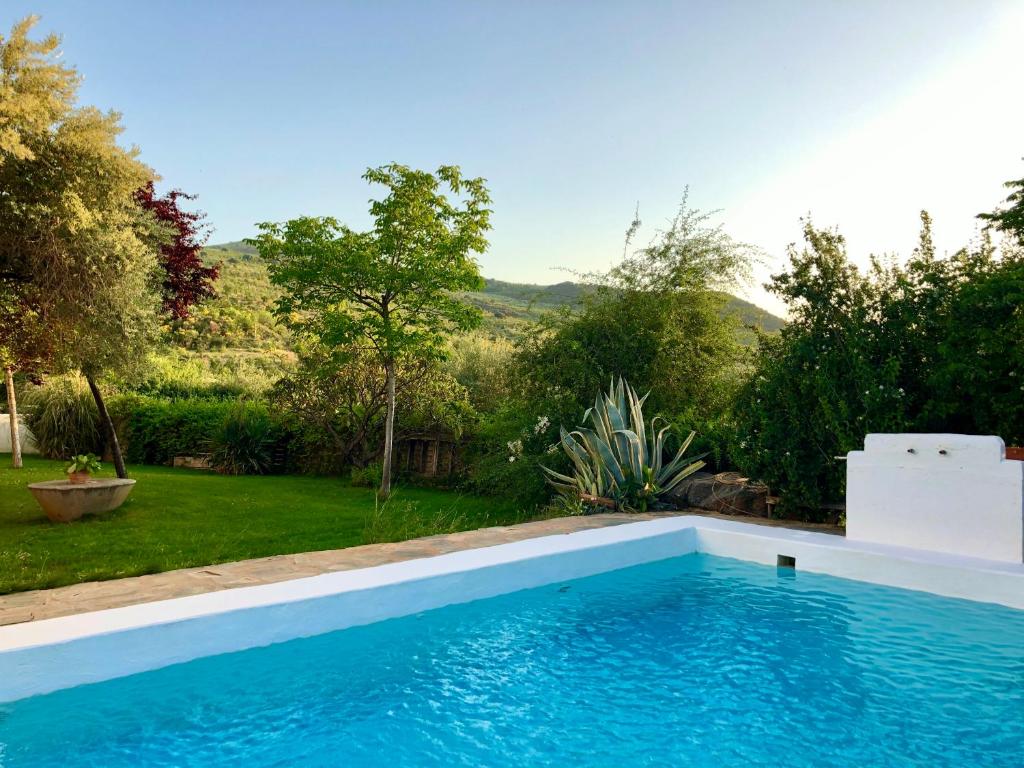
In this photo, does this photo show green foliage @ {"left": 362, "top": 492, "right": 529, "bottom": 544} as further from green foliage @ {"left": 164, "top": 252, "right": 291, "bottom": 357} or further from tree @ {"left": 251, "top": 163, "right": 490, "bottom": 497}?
green foliage @ {"left": 164, "top": 252, "right": 291, "bottom": 357}

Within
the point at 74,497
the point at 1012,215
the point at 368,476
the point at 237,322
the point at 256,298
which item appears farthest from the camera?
the point at 256,298

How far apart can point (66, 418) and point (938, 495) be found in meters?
16.8

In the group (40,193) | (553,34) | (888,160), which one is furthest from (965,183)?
(40,193)

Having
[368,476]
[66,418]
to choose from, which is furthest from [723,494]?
[66,418]

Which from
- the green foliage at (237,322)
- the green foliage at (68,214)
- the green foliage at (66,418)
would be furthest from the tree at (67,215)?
the green foliage at (237,322)

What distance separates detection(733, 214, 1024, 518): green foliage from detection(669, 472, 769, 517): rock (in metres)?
0.42

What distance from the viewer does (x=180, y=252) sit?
31.9ft

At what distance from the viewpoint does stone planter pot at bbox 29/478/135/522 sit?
24.3 feet

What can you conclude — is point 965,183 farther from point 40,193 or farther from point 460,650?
point 40,193

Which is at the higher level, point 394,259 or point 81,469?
point 394,259

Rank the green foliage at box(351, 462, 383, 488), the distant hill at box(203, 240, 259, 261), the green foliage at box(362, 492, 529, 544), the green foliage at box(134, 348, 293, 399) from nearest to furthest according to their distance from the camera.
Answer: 1. the green foliage at box(362, 492, 529, 544)
2. the green foliage at box(351, 462, 383, 488)
3. the green foliage at box(134, 348, 293, 399)
4. the distant hill at box(203, 240, 259, 261)

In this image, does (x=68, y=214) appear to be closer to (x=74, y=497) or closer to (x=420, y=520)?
(x=74, y=497)

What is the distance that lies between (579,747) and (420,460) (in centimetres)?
913

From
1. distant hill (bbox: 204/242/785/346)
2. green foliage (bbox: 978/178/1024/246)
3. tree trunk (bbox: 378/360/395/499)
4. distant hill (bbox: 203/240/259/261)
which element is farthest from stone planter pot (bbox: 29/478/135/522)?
distant hill (bbox: 203/240/259/261)
